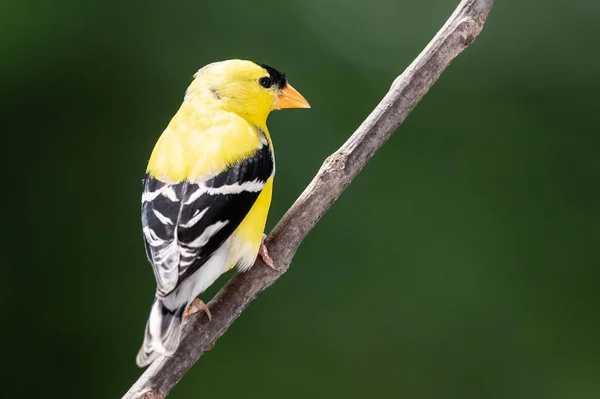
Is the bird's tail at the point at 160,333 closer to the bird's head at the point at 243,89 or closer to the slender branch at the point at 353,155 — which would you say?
the slender branch at the point at 353,155

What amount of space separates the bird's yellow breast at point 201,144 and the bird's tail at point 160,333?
0.53 meters

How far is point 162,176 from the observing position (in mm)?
3166

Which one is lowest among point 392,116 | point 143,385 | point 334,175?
point 143,385

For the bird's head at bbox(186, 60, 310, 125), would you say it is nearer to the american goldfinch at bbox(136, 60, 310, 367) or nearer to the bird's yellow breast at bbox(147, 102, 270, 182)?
the american goldfinch at bbox(136, 60, 310, 367)

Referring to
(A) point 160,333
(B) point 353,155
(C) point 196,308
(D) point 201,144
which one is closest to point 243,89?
(D) point 201,144

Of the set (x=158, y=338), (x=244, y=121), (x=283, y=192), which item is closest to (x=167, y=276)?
(x=158, y=338)

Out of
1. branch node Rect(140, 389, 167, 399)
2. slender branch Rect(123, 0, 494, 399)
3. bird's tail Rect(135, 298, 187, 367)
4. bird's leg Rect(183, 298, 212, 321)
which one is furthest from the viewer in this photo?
slender branch Rect(123, 0, 494, 399)

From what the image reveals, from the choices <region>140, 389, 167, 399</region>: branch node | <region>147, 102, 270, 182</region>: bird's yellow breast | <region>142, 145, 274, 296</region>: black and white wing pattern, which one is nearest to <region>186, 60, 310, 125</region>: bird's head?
<region>147, 102, 270, 182</region>: bird's yellow breast

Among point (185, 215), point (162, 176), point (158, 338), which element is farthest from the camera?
point (162, 176)

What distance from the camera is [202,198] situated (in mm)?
3029

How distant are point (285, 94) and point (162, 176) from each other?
1.14 meters

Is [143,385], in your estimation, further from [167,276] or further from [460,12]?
[460,12]

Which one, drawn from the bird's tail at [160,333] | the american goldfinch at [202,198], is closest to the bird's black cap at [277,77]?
the american goldfinch at [202,198]

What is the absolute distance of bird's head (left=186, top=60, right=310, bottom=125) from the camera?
12.7ft
